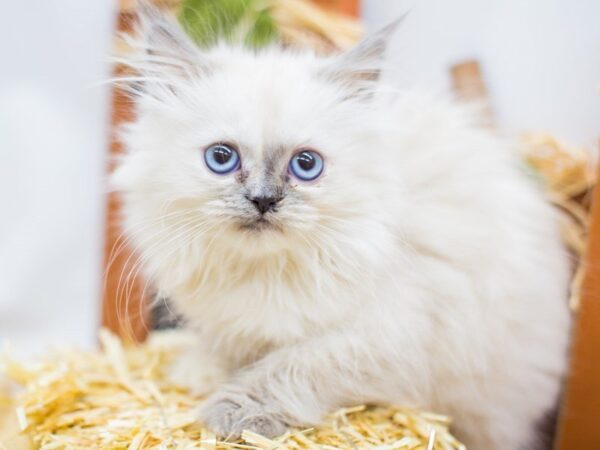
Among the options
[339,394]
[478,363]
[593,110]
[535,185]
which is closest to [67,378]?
[339,394]

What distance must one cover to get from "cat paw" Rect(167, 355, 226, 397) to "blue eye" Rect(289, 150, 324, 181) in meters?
0.51

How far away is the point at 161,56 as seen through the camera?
1.20 metres

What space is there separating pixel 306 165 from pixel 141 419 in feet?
1.95

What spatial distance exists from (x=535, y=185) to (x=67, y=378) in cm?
119

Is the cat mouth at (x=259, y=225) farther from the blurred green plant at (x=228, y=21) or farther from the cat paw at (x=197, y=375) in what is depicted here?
the blurred green plant at (x=228, y=21)

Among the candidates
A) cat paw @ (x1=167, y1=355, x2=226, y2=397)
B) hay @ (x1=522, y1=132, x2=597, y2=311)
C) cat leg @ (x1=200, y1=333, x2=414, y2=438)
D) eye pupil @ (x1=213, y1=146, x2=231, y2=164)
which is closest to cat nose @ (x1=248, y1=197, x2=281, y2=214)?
eye pupil @ (x1=213, y1=146, x2=231, y2=164)

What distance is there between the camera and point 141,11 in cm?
118

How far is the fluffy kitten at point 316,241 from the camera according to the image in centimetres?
110

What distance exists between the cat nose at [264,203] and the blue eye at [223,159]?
87mm

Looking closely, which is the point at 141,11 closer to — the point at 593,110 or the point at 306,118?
the point at 306,118

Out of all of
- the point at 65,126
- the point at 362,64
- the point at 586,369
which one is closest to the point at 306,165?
the point at 362,64

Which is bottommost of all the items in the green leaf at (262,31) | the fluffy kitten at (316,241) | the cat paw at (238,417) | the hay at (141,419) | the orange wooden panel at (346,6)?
the hay at (141,419)

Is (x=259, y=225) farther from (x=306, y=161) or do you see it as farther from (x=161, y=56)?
(x=161, y=56)

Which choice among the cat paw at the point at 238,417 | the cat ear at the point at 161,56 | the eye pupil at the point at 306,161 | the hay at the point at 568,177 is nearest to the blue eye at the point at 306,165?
the eye pupil at the point at 306,161
